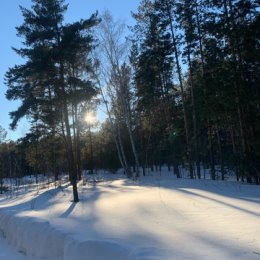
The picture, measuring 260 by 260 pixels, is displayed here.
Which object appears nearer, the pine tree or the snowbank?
the snowbank

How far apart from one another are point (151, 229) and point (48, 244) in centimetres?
228

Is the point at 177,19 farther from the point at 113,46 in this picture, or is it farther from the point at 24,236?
the point at 24,236

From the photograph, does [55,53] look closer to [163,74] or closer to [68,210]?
[68,210]

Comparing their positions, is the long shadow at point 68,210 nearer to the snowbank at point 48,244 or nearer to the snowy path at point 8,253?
the snowbank at point 48,244

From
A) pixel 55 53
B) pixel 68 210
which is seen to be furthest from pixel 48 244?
pixel 55 53

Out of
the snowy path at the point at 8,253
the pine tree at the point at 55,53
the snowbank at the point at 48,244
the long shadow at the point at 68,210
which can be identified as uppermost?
the pine tree at the point at 55,53

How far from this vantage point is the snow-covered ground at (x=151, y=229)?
5.91 metres

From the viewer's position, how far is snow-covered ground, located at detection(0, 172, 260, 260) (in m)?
5.91

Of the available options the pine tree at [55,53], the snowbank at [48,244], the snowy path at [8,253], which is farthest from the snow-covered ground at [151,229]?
the pine tree at [55,53]

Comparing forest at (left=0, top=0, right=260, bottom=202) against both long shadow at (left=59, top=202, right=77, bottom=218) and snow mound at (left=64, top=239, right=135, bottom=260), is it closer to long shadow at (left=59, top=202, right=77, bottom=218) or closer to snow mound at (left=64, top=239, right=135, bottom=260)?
long shadow at (left=59, top=202, right=77, bottom=218)

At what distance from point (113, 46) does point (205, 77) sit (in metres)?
9.39

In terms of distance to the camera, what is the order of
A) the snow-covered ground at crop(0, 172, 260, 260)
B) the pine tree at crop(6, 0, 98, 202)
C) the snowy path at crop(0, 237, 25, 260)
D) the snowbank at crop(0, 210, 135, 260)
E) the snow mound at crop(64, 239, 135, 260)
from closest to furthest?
the snow-covered ground at crop(0, 172, 260, 260), the snow mound at crop(64, 239, 135, 260), the snowbank at crop(0, 210, 135, 260), the snowy path at crop(0, 237, 25, 260), the pine tree at crop(6, 0, 98, 202)

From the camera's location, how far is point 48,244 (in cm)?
852

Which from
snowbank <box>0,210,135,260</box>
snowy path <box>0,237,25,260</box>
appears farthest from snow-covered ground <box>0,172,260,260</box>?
snowy path <box>0,237,25,260</box>
